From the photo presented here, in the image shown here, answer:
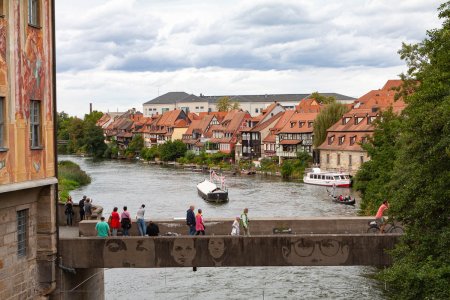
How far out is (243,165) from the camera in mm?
107812

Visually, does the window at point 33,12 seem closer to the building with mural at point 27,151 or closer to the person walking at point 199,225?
the building with mural at point 27,151

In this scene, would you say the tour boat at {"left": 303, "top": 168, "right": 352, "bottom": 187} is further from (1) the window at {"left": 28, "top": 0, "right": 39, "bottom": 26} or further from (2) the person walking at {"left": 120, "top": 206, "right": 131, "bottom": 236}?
(1) the window at {"left": 28, "top": 0, "right": 39, "bottom": 26}

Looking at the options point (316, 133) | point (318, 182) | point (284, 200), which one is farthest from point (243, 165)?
point (284, 200)

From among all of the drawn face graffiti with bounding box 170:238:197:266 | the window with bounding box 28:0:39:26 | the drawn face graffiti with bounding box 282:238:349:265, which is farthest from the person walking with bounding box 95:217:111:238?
the window with bounding box 28:0:39:26

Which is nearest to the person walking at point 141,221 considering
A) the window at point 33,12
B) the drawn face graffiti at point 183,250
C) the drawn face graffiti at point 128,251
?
the drawn face graffiti at point 128,251

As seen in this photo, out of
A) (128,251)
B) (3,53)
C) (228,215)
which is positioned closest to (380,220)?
(128,251)

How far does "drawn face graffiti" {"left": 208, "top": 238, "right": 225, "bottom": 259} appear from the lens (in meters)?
20.2

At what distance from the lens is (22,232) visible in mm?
18609

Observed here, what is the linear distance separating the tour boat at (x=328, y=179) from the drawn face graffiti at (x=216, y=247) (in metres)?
61.1

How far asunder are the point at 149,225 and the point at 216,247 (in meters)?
2.50

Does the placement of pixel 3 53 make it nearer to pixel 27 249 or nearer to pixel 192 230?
pixel 27 249

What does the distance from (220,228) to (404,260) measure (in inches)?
276

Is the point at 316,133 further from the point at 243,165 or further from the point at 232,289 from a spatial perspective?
the point at 232,289

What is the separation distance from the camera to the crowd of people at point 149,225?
21.0m
